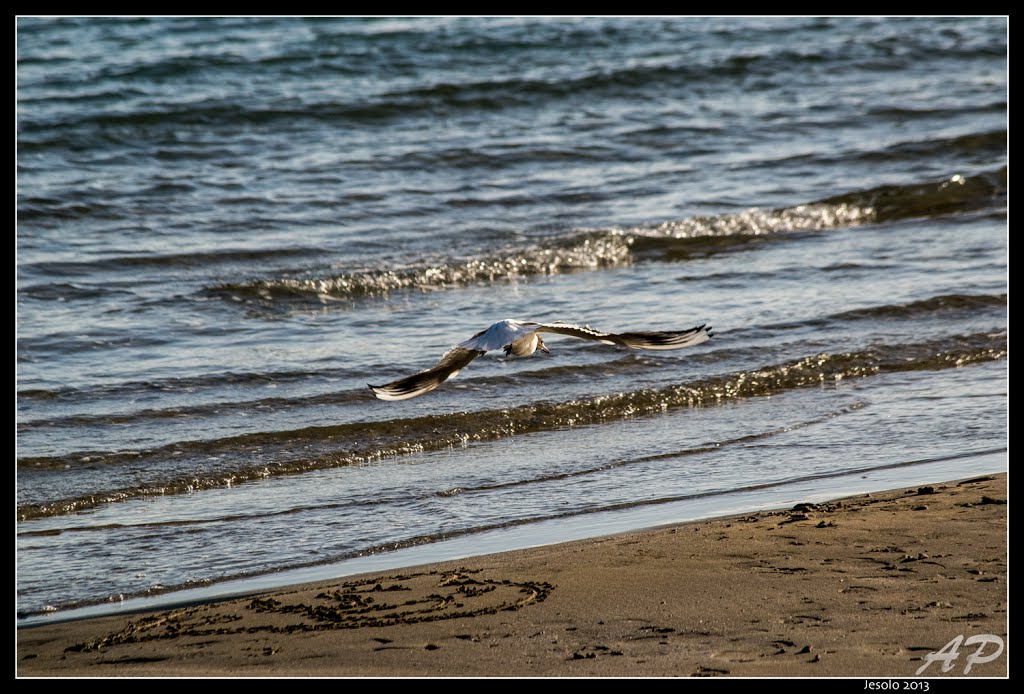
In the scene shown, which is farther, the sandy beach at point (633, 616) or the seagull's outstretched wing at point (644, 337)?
the seagull's outstretched wing at point (644, 337)

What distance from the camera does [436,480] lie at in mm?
6355

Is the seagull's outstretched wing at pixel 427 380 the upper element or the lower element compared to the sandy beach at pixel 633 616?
upper

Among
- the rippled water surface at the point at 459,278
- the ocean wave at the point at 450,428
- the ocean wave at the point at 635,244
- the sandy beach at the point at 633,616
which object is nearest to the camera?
the sandy beach at the point at 633,616

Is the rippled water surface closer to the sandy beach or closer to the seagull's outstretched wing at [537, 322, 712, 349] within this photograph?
the sandy beach

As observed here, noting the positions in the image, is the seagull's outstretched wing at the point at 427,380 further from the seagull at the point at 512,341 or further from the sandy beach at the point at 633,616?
the sandy beach at the point at 633,616

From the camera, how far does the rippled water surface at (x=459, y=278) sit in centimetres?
621

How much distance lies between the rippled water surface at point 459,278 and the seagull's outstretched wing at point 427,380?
1.17 metres

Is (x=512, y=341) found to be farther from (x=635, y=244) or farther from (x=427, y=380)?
(x=635, y=244)

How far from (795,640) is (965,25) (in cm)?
2232

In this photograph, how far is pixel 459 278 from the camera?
10.6 m

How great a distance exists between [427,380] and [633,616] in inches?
44.2

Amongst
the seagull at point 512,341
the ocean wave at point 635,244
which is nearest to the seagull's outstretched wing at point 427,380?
the seagull at point 512,341
